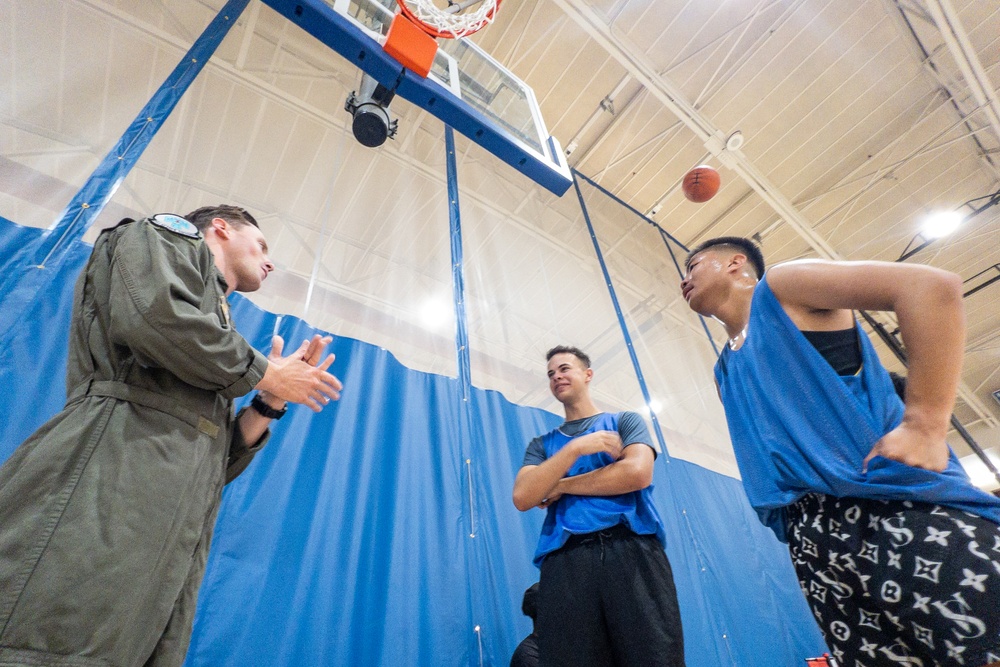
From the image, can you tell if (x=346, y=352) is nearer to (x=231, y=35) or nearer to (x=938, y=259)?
(x=231, y=35)

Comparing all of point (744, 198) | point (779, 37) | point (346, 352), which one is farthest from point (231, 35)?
point (744, 198)

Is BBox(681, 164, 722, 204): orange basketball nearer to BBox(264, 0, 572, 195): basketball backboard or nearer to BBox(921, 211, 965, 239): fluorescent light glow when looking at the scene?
BBox(264, 0, 572, 195): basketball backboard

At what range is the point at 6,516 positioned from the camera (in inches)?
23.9

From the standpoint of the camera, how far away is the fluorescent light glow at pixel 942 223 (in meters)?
4.98

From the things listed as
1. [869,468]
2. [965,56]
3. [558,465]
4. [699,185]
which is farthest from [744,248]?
[965,56]

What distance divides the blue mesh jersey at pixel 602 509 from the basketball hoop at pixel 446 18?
6.74 feet

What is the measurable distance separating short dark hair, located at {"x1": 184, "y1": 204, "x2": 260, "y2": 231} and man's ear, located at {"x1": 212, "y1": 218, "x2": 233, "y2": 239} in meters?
0.02

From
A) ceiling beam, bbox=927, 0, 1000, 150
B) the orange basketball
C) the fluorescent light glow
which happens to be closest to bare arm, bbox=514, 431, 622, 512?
the orange basketball

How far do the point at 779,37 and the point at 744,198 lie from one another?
173 centimetres

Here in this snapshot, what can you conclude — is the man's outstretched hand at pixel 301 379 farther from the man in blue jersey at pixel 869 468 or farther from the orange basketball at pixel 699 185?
the orange basketball at pixel 699 185

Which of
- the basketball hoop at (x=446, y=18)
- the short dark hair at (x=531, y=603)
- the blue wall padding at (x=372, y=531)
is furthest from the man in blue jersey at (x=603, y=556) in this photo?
the basketball hoop at (x=446, y=18)

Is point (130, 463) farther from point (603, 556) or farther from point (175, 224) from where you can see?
point (603, 556)

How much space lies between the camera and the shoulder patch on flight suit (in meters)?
0.91

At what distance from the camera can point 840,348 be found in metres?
0.92
